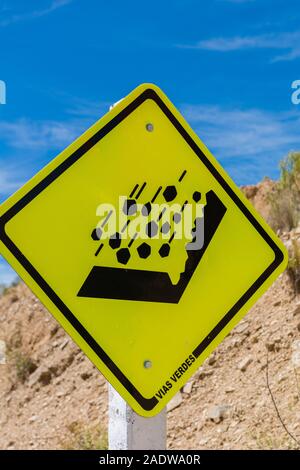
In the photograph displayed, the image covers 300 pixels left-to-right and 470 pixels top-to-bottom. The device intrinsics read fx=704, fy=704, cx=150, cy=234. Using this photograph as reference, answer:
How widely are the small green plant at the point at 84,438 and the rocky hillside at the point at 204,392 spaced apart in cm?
2

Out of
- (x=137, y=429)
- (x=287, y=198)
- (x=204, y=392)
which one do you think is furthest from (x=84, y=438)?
(x=137, y=429)

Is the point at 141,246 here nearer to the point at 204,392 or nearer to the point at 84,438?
the point at 204,392

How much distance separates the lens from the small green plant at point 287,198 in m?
11.9

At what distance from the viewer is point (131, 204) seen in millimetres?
3598

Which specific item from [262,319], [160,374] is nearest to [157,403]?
[160,374]

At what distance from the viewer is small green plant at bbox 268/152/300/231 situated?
11859mm

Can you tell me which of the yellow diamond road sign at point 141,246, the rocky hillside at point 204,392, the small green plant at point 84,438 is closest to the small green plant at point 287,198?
the rocky hillside at point 204,392

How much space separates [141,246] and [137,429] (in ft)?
3.28

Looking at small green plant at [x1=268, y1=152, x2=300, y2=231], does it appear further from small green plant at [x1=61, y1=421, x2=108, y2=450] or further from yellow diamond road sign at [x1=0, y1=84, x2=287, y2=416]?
yellow diamond road sign at [x1=0, y1=84, x2=287, y2=416]

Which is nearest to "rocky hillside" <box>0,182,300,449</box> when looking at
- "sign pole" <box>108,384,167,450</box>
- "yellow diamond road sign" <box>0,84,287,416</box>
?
"sign pole" <box>108,384,167,450</box>

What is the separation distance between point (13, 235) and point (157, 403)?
1.09 metres

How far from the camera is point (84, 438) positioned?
10.1 m

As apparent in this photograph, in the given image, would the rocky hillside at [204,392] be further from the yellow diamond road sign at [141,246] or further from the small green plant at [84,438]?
the yellow diamond road sign at [141,246]

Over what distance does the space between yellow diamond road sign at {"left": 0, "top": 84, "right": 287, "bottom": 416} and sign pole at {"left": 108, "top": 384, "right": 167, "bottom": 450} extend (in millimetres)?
286
